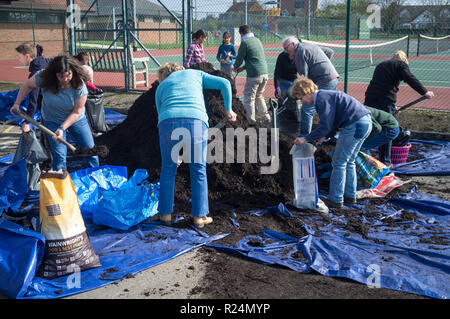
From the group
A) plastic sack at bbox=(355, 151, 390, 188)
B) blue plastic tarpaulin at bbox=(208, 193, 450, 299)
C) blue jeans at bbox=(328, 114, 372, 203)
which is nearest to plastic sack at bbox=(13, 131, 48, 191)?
blue plastic tarpaulin at bbox=(208, 193, 450, 299)

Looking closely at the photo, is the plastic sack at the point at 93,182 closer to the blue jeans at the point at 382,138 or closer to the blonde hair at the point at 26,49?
the blonde hair at the point at 26,49

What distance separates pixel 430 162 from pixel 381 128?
5.43ft

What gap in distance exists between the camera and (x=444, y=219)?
14.7 feet

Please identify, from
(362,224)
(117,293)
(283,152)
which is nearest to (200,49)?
(283,152)

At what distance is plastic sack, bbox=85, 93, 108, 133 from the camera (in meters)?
7.61

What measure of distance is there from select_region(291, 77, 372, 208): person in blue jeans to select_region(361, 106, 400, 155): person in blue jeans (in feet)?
2.11

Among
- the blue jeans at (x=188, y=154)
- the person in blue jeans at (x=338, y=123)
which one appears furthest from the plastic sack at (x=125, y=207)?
the person in blue jeans at (x=338, y=123)

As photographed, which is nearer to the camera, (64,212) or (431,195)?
(64,212)

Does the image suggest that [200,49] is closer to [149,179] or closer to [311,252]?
[149,179]

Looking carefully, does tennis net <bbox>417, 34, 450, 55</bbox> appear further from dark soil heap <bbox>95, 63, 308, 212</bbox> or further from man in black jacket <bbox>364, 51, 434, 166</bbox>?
dark soil heap <bbox>95, 63, 308, 212</bbox>

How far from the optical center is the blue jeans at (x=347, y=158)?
4.62 metres

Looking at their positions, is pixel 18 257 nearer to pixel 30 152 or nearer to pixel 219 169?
pixel 30 152

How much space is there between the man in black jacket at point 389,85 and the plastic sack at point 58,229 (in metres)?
4.33
